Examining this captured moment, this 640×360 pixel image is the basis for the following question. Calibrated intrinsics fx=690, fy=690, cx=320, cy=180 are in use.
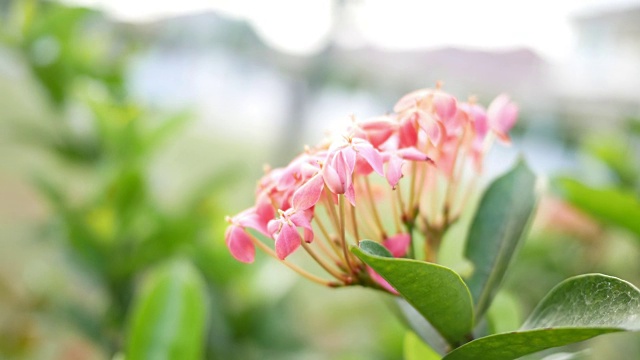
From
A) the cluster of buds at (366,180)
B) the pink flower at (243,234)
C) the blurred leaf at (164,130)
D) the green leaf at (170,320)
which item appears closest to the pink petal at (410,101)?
the cluster of buds at (366,180)

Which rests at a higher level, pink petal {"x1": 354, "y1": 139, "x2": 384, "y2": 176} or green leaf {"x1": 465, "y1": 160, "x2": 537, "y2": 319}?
pink petal {"x1": 354, "y1": 139, "x2": 384, "y2": 176}

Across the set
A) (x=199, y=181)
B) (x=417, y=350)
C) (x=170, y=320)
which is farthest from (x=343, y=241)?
(x=199, y=181)

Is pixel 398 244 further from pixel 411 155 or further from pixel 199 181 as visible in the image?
pixel 199 181

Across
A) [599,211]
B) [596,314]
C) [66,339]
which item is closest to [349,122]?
[596,314]

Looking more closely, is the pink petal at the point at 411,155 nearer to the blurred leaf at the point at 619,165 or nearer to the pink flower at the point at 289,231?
the pink flower at the point at 289,231

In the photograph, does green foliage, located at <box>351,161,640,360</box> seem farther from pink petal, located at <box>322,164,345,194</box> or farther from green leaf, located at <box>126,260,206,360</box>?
green leaf, located at <box>126,260,206,360</box>

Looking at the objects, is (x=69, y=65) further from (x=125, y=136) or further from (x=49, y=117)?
(x=125, y=136)

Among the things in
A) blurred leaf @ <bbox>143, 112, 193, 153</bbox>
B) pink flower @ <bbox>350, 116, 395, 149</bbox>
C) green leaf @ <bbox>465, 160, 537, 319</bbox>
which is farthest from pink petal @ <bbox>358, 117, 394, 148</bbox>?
blurred leaf @ <bbox>143, 112, 193, 153</bbox>
